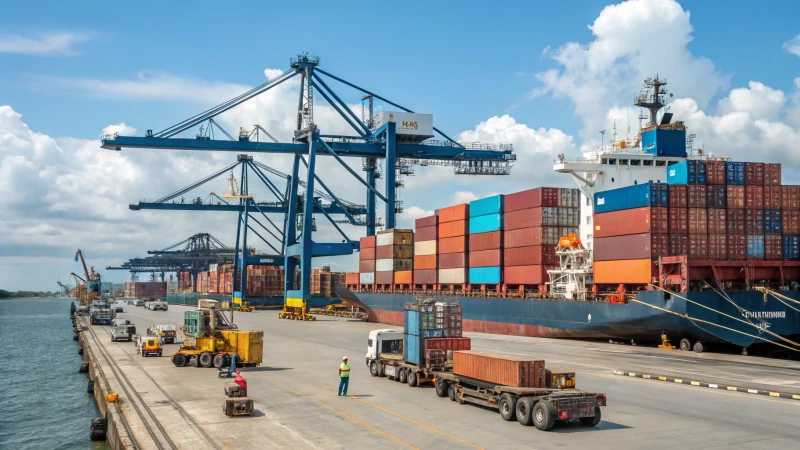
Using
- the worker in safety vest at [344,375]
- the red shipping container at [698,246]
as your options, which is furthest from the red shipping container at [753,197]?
the worker in safety vest at [344,375]

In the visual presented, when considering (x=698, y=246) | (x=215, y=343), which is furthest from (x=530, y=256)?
(x=215, y=343)

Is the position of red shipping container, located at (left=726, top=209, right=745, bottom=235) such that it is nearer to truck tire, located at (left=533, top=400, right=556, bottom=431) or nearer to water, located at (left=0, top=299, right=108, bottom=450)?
truck tire, located at (left=533, top=400, right=556, bottom=431)

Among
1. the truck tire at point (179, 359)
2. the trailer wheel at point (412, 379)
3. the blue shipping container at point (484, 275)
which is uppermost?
the blue shipping container at point (484, 275)

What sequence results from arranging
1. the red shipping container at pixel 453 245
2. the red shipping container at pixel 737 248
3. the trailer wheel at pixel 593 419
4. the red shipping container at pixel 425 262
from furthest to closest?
the red shipping container at pixel 425 262
the red shipping container at pixel 453 245
the red shipping container at pixel 737 248
the trailer wheel at pixel 593 419

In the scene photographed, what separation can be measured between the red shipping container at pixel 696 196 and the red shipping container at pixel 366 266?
4188cm

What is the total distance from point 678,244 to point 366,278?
43.8 metres

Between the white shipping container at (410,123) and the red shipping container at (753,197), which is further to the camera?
the white shipping container at (410,123)

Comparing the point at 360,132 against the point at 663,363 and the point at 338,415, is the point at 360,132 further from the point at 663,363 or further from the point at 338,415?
the point at 338,415

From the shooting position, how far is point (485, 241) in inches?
2130

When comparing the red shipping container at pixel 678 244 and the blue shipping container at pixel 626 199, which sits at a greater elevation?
the blue shipping container at pixel 626 199

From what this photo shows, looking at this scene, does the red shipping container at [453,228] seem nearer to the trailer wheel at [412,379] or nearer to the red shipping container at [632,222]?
the red shipping container at [632,222]

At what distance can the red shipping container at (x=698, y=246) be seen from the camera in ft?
126

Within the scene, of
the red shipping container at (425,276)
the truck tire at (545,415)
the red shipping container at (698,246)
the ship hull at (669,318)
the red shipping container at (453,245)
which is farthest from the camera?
the red shipping container at (425,276)

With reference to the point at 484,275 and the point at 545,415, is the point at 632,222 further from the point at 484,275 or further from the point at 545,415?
the point at 545,415
